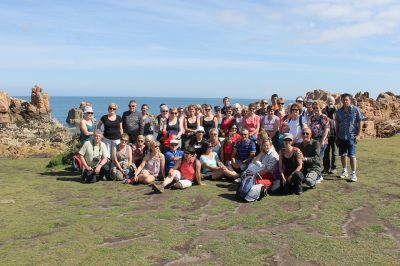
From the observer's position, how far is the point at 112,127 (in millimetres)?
12281

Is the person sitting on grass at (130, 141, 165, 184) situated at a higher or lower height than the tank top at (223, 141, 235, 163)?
lower

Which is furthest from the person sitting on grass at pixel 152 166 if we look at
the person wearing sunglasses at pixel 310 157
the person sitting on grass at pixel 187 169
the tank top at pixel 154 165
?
the person wearing sunglasses at pixel 310 157

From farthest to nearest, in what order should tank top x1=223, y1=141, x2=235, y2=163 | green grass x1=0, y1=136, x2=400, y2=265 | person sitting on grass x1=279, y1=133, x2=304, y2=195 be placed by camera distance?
tank top x1=223, y1=141, x2=235, y2=163
person sitting on grass x1=279, y1=133, x2=304, y2=195
green grass x1=0, y1=136, x2=400, y2=265

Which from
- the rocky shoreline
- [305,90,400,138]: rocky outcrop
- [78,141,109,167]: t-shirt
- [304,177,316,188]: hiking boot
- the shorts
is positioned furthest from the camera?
[305,90,400,138]: rocky outcrop

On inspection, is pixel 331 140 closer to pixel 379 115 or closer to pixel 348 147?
pixel 348 147

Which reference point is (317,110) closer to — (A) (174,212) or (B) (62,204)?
(A) (174,212)

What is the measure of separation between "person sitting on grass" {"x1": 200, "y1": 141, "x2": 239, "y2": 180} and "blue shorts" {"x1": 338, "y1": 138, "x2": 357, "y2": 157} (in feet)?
10.2

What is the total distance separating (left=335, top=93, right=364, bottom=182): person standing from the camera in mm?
11086

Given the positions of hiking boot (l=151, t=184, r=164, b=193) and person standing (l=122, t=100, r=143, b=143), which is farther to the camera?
person standing (l=122, t=100, r=143, b=143)

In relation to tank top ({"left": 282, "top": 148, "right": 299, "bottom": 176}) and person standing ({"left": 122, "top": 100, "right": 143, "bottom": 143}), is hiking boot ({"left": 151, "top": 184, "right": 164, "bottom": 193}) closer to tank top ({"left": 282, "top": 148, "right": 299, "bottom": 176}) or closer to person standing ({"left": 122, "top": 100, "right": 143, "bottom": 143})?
person standing ({"left": 122, "top": 100, "right": 143, "bottom": 143})

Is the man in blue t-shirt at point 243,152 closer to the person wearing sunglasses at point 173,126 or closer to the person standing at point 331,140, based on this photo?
the person wearing sunglasses at point 173,126

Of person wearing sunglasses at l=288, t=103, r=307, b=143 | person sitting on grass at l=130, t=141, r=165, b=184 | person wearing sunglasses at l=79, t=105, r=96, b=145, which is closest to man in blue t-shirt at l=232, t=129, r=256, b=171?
person wearing sunglasses at l=288, t=103, r=307, b=143

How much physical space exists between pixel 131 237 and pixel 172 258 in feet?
3.84

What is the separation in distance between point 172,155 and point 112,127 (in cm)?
225
